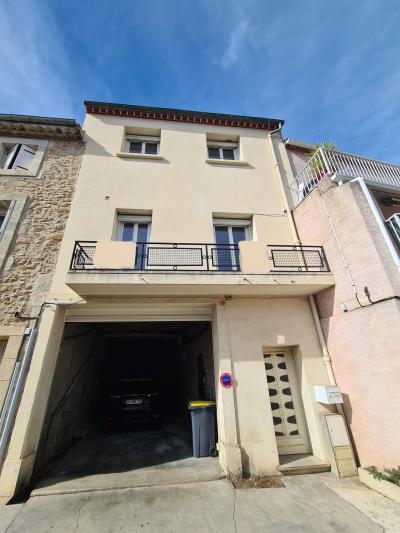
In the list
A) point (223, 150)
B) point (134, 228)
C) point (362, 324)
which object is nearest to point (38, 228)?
point (134, 228)

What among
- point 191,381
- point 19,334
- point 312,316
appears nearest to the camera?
point 19,334

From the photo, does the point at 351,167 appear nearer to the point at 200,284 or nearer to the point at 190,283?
the point at 200,284

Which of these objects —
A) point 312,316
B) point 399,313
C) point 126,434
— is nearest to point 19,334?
point 126,434

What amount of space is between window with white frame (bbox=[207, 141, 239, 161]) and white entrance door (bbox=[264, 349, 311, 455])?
728 centimetres

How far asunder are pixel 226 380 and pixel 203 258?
115 inches

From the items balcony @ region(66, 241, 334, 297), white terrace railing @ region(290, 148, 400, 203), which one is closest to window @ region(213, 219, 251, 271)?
balcony @ region(66, 241, 334, 297)

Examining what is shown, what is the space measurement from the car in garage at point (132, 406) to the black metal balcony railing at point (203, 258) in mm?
4318

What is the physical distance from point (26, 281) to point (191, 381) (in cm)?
693

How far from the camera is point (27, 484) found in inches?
171

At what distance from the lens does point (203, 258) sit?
6004 millimetres

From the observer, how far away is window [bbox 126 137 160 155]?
28.6ft

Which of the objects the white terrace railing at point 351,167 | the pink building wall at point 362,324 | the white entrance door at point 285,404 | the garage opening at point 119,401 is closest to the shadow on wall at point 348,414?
the pink building wall at point 362,324

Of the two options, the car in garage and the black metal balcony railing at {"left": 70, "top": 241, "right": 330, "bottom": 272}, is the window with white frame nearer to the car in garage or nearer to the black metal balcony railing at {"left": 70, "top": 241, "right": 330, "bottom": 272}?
the black metal balcony railing at {"left": 70, "top": 241, "right": 330, "bottom": 272}

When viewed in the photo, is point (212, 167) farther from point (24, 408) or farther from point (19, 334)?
point (24, 408)
